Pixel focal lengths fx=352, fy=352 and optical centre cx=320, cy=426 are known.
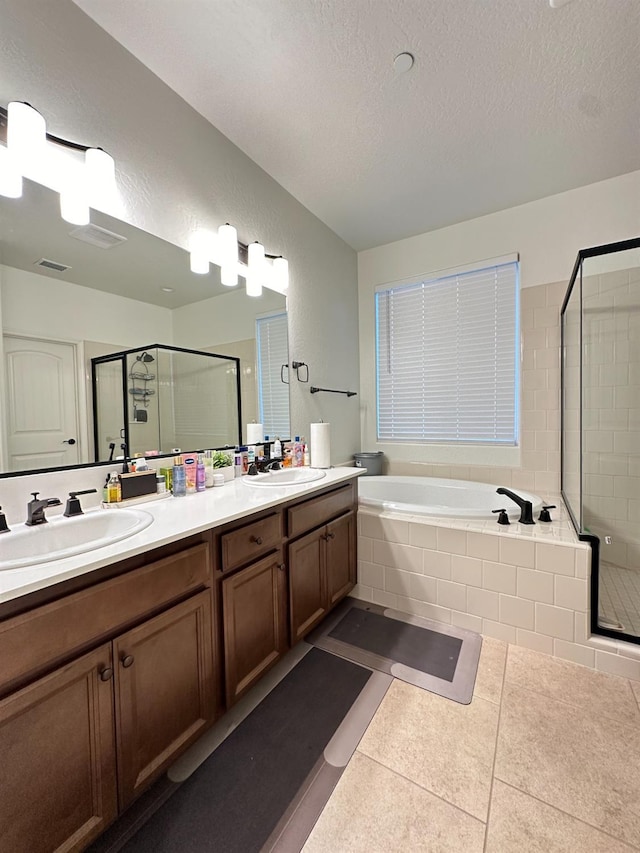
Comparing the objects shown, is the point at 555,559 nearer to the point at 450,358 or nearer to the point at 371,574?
the point at 371,574

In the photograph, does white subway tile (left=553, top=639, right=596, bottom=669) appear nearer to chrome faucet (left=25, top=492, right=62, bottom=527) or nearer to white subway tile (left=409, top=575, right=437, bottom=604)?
white subway tile (left=409, top=575, right=437, bottom=604)

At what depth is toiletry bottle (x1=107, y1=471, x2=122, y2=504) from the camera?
139cm

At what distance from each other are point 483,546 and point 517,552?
0.52 feet

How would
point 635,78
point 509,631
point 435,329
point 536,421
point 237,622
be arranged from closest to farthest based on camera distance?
point 237,622 < point 635,78 < point 509,631 < point 536,421 < point 435,329

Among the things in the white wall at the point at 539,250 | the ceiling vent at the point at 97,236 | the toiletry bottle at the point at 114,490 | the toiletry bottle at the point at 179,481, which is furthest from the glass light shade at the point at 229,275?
the white wall at the point at 539,250

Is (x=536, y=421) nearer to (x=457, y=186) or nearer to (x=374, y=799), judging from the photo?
(x=457, y=186)

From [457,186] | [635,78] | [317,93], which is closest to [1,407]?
[317,93]

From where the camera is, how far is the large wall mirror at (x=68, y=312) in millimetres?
1203

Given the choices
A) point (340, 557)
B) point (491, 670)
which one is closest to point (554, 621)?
point (491, 670)

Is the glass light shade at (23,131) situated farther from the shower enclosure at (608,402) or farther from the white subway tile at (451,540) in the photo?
the shower enclosure at (608,402)

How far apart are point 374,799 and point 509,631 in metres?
1.10

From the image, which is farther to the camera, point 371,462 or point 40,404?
point 371,462

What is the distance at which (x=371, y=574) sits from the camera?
7.26ft

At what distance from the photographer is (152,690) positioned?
1.02m
